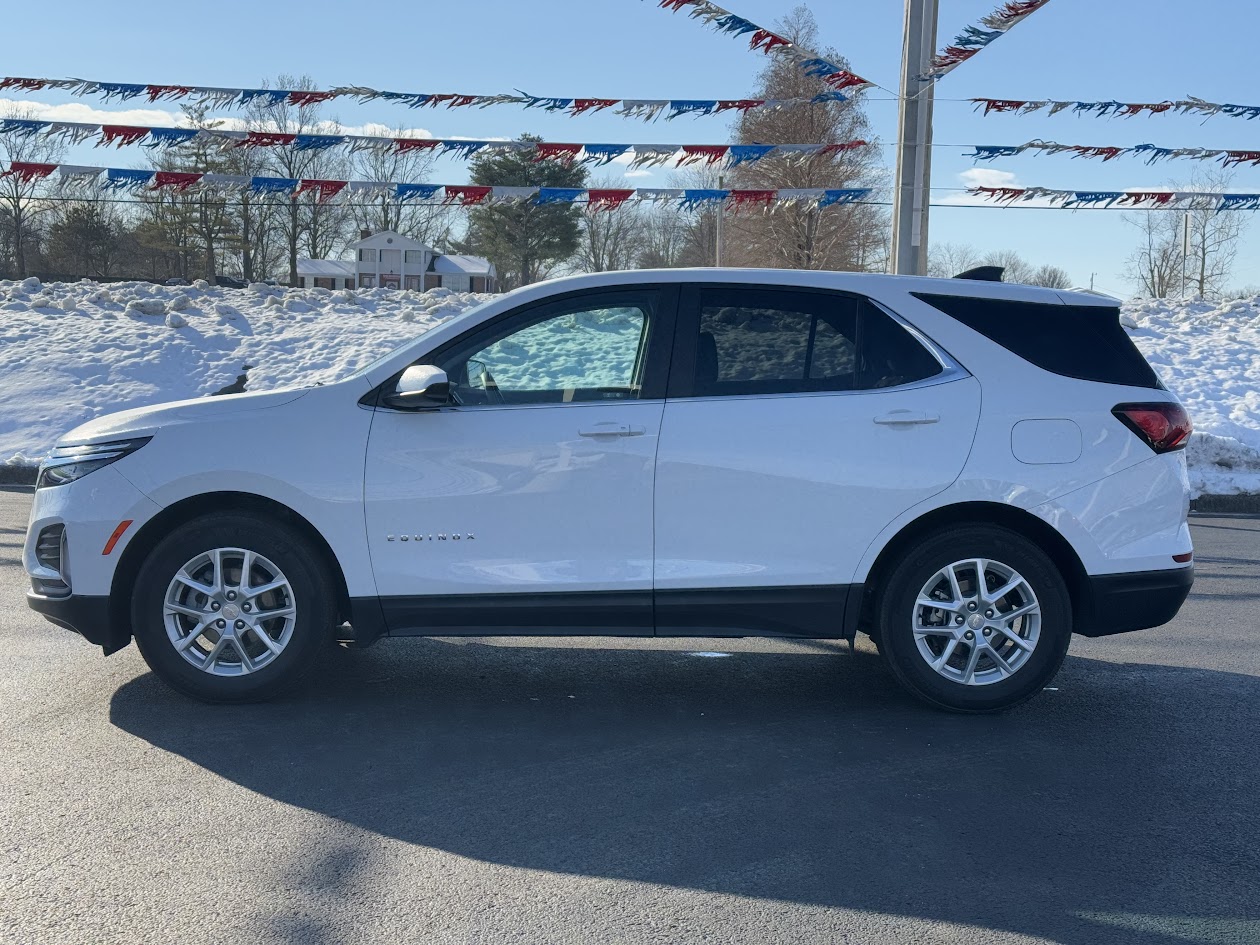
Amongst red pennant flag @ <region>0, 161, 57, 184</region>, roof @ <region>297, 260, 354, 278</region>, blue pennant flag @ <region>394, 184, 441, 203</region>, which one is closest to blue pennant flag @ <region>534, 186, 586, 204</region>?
blue pennant flag @ <region>394, 184, 441, 203</region>

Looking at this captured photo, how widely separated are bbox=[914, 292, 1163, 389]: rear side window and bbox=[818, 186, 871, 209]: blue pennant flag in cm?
746

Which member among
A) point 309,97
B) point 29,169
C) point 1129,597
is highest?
point 309,97

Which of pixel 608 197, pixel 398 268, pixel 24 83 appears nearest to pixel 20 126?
pixel 24 83

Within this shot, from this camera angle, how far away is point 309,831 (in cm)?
381

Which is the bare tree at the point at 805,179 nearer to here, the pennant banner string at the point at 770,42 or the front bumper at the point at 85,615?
the pennant banner string at the point at 770,42

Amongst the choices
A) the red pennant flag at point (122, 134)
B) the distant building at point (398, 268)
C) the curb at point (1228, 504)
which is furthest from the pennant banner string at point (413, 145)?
the distant building at point (398, 268)

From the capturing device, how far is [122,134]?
13.0m

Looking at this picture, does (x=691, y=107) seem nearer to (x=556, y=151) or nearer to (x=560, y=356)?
(x=556, y=151)

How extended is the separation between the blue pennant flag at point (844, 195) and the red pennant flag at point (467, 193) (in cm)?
370

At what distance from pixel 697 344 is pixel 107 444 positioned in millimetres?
2562

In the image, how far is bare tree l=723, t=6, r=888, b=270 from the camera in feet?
48.9

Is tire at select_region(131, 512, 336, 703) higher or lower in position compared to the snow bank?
lower

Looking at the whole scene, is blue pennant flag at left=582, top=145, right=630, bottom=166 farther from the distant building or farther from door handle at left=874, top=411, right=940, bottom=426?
the distant building

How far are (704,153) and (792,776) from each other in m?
9.55
